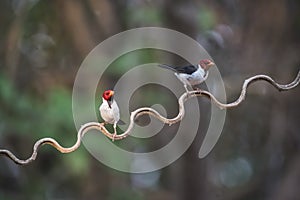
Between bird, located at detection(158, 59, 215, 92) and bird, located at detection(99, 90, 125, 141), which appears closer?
bird, located at detection(99, 90, 125, 141)

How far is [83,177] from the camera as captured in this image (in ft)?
11.9

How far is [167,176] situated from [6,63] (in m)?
1.13

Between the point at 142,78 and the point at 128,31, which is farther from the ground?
the point at 128,31

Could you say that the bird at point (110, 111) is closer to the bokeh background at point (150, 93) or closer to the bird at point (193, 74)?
the bird at point (193, 74)

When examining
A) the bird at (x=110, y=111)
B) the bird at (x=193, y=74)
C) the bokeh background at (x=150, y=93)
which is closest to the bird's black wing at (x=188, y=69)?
the bird at (x=193, y=74)

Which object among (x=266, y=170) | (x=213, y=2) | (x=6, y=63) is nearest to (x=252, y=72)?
(x=213, y=2)

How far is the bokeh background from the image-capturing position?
3.17m

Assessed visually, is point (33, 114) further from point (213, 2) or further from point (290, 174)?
point (290, 174)

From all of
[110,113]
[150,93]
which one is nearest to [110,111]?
[110,113]

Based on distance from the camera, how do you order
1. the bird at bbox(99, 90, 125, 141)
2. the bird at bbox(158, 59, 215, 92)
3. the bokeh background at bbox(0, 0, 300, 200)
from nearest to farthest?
the bird at bbox(99, 90, 125, 141)
the bird at bbox(158, 59, 215, 92)
the bokeh background at bbox(0, 0, 300, 200)

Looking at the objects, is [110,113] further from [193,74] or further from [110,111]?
[193,74]

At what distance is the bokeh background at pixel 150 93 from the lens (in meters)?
3.17

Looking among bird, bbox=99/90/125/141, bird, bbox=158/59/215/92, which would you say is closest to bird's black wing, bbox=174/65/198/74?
bird, bbox=158/59/215/92

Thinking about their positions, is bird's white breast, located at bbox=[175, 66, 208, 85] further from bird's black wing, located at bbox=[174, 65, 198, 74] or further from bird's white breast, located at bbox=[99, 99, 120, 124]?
bird's white breast, located at bbox=[99, 99, 120, 124]
